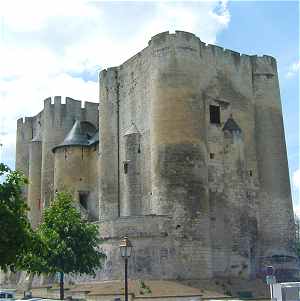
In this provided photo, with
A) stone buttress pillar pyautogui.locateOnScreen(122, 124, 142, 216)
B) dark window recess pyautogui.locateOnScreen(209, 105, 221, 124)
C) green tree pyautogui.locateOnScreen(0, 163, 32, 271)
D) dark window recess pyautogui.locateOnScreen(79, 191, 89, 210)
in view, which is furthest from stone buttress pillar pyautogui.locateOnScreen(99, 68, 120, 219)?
green tree pyautogui.locateOnScreen(0, 163, 32, 271)

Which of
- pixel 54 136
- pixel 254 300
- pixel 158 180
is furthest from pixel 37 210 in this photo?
pixel 254 300

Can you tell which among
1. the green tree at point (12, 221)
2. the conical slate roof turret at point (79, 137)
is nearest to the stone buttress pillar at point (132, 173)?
the conical slate roof turret at point (79, 137)

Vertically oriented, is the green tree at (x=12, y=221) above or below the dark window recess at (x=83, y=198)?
below

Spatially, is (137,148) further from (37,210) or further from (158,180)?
(37,210)

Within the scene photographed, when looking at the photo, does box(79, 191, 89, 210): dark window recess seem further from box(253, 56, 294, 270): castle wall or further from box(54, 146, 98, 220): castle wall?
box(253, 56, 294, 270): castle wall

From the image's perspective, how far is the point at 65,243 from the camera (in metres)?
27.4

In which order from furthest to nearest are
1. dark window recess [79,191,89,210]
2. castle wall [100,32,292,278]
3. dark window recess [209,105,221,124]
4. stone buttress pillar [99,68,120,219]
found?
1. dark window recess [79,191,89,210]
2. stone buttress pillar [99,68,120,219]
3. dark window recess [209,105,221,124]
4. castle wall [100,32,292,278]

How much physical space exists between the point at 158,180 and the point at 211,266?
6295 mm

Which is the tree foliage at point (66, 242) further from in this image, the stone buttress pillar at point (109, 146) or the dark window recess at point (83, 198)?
the dark window recess at point (83, 198)

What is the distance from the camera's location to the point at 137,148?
39.5 m

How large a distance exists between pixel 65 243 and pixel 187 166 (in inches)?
435

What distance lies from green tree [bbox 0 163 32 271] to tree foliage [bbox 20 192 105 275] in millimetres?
8521

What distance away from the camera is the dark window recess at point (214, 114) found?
39.2m

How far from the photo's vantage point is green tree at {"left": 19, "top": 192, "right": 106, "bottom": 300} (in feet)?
88.4
